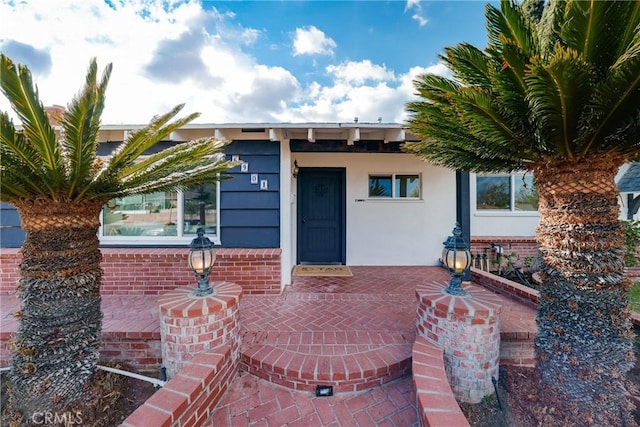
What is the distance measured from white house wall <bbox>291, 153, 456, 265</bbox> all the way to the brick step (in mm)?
2965

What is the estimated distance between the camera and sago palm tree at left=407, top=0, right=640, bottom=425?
149 cm

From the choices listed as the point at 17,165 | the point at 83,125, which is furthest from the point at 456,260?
the point at 17,165

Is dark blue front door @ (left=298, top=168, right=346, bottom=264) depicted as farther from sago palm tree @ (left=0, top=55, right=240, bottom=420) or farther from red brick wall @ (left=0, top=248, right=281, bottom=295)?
sago palm tree @ (left=0, top=55, right=240, bottom=420)

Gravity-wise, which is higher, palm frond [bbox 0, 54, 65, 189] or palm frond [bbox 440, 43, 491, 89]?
palm frond [bbox 440, 43, 491, 89]

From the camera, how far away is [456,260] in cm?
227

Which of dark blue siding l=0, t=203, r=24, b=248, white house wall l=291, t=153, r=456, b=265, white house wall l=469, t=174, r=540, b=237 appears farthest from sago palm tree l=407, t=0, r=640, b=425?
dark blue siding l=0, t=203, r=24, b=248

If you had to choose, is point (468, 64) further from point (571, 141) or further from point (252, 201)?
point (252, 201)

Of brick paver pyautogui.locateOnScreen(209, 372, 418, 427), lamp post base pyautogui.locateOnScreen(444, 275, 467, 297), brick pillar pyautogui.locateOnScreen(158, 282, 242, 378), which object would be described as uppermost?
lamp post base pyautogui.locateOnScreen(444, 275, 467, 297)

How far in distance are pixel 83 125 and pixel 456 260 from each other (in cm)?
311

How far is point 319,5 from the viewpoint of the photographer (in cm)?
473

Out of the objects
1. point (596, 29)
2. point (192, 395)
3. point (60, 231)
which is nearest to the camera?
point (596, 29)

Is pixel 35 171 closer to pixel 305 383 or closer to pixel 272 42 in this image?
pixel 305 383

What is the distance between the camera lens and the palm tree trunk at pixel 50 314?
72.6 inches

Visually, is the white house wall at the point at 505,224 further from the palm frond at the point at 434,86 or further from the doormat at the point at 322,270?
the palm frond at the point at 434,86
